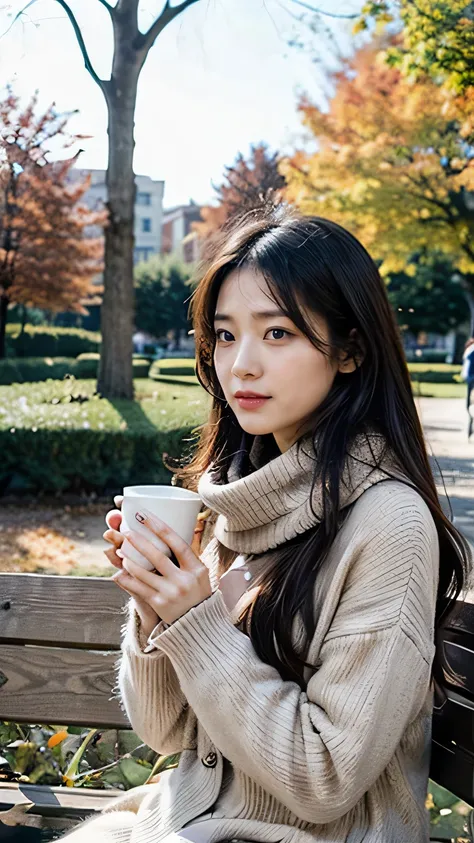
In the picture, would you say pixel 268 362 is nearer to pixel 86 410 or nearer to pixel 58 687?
pixel 58 687

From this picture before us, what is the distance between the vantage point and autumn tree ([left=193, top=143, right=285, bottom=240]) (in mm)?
6609

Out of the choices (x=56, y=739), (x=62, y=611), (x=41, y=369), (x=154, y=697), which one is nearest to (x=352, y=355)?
(x=154, y=697)

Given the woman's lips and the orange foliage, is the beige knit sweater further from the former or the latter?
the orange foliage

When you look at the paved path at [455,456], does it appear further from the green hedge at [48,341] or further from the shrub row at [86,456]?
the green hedge at [48,341]

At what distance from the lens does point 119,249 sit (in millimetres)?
8547

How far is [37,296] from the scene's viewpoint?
11422 mm

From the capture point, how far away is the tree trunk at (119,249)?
24.6 feet

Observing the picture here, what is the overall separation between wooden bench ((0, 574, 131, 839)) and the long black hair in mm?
726

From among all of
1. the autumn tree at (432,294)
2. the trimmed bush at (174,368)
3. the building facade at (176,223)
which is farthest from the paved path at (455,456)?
the building facade at (176,223)

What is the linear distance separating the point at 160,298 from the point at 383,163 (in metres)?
20.1

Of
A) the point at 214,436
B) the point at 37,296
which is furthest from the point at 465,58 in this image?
the point at 37,296

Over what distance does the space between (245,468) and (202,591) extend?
0.44 meters

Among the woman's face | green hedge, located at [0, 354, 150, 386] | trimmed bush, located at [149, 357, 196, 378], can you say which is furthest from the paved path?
green hedge, located at [0, 354, 150, 386]

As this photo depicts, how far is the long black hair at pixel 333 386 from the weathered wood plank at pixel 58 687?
0.80 meters
